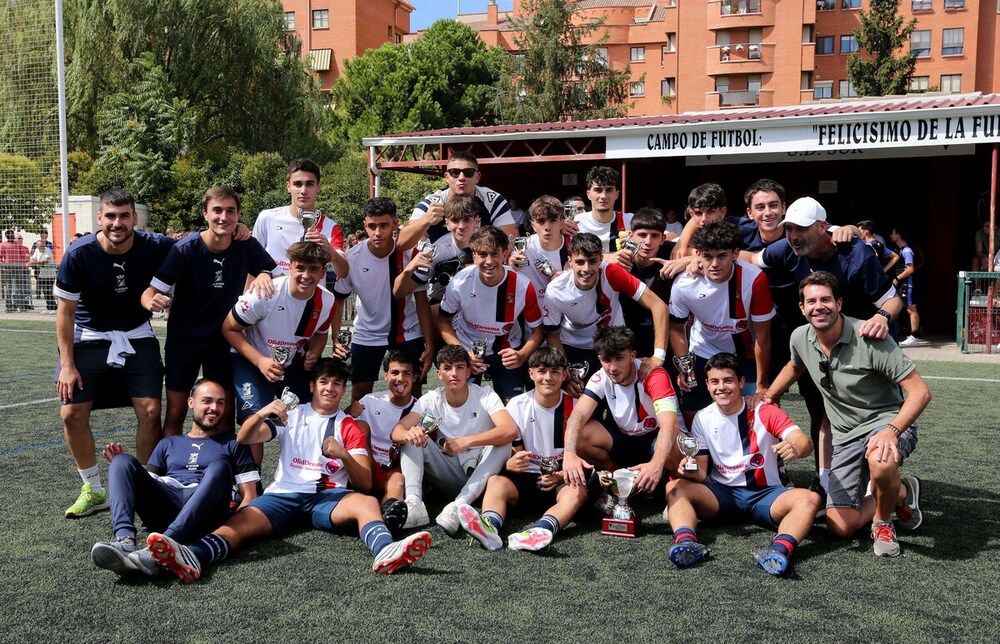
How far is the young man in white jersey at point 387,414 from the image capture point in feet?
17.9

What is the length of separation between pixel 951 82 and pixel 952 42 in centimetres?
223

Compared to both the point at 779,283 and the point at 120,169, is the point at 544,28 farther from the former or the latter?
the point at 779,283

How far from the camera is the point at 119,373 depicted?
5.62m

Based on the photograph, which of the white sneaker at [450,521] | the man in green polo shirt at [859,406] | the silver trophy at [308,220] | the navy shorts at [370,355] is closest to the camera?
the man in green polo shirt at [859,406]

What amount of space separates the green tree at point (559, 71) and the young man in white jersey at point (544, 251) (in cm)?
3705

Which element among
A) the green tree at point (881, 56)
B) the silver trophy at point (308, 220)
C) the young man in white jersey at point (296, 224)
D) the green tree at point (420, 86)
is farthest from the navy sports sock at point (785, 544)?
the green tree at point (881, 56)

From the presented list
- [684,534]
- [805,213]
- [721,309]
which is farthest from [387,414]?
[805,213]

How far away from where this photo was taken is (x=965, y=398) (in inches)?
383

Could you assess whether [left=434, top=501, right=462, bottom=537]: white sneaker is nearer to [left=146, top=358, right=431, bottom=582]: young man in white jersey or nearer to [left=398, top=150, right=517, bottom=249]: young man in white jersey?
[left=146, top=358, right=431, bottom=582]: young man in white jersey

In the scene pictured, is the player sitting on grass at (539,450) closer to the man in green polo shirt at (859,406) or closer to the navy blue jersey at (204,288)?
the man in green polo shirt at (859,406)

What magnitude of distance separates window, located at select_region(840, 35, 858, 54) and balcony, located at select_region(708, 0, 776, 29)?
7.52 meters

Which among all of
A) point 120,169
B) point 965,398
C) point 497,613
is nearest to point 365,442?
point 497,613

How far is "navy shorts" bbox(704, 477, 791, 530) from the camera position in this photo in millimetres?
5004

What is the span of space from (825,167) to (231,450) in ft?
53.0
